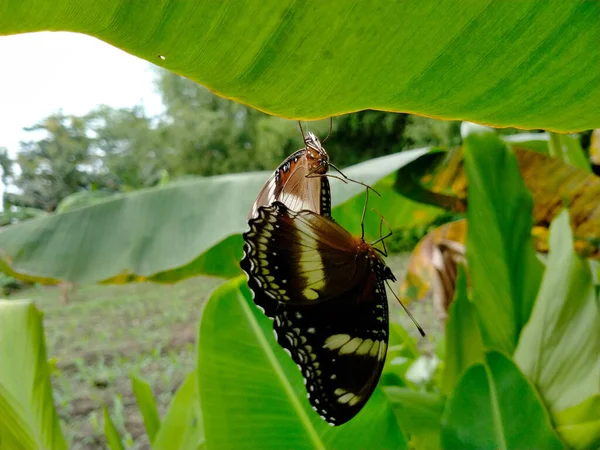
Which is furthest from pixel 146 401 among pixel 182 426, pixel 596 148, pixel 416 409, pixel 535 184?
pixel 596 148

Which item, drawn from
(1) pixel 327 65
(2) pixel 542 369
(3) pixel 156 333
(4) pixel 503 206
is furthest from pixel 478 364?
(3) pixel 156 333

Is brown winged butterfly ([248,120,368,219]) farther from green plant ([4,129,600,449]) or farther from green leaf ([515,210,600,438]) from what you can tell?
green leaf ([515,210,600,438])

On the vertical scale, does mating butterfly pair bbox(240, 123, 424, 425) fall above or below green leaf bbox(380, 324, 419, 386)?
above

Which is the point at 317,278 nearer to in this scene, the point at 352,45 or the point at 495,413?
the point at 352,45

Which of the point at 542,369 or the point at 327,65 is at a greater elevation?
the point at 327,65

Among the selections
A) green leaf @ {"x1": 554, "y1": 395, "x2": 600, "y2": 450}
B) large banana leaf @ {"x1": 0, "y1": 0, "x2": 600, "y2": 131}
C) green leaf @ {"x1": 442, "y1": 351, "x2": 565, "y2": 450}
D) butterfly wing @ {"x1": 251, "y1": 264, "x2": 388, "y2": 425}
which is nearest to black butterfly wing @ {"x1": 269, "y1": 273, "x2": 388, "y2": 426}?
butterfly wing @ {"x1": 251, "y1": 264, "x2": 388, "y2": 425}

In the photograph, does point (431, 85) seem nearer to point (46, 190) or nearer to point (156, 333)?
point (156, 333)
